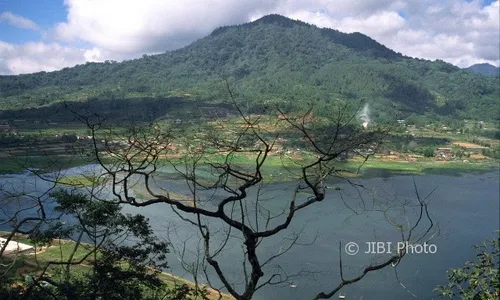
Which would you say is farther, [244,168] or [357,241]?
[357,241]

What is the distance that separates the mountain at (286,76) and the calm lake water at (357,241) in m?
25.9

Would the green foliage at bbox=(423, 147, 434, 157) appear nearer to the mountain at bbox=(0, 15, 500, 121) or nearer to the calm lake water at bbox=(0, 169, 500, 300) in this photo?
the calm lake water at bbox=(0, 169, 500, 300)

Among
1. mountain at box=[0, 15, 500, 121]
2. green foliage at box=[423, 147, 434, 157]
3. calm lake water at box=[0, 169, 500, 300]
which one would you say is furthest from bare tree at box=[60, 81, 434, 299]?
mountain at box=[0, 15, 500, 121]

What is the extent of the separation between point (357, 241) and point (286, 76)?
49579 mm

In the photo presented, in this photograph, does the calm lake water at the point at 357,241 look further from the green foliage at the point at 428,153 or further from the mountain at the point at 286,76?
the mountain at the point at 286,76

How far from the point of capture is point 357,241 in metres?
11.7

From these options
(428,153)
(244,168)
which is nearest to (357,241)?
(244,168)

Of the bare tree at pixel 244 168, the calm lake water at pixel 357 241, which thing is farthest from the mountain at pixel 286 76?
the bare tree at pixel 244 168

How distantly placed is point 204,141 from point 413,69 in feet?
278

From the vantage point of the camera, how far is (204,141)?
→ 2.45 meters

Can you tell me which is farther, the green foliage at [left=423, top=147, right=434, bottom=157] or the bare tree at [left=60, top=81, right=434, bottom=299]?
the green foliage at [left=423, top=147, right=434, bottom=157]

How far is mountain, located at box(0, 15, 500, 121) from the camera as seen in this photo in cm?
4862

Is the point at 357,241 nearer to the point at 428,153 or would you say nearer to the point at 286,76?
the point at 428,153

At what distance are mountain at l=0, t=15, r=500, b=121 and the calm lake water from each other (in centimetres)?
2586
